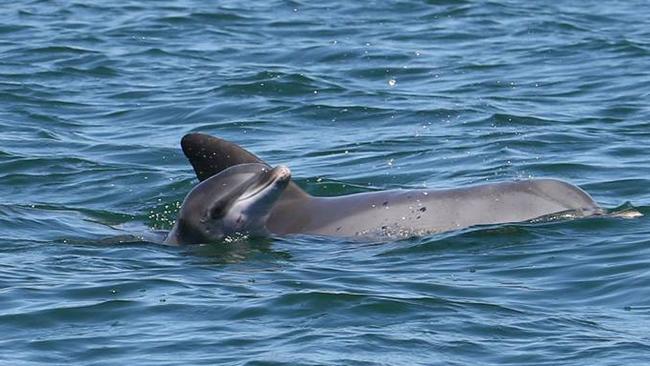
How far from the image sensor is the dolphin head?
42.3 feet

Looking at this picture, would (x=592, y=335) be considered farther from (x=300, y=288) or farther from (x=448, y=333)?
(x=300, y=288)

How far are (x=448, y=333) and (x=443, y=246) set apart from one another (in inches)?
97.2

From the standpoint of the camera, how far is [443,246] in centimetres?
1273

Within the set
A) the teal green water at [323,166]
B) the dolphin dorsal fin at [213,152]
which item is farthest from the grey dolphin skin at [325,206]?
the teal green water at [323,166]

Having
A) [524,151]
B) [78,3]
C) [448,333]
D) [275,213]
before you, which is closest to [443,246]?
[275,213]

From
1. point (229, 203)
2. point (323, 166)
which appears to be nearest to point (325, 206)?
point (229, 203)

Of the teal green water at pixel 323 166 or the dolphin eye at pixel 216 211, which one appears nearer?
the teal green water at pixel 323 166

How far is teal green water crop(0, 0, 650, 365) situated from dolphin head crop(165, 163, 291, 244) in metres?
0.15

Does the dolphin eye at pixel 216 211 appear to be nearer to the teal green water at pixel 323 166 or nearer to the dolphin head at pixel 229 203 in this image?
the dolphin head at pixel 229 203

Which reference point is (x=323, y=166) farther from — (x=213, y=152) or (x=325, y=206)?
(x=213, y=152)

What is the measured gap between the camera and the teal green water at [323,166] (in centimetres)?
1039

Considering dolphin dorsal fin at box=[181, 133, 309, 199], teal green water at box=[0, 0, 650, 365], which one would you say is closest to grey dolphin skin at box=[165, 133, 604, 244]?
dolphin dorsal fin at box=[181, 133, 309, 199]

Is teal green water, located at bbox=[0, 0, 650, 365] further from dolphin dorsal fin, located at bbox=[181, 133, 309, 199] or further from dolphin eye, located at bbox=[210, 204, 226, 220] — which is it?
dolphin dorsal fin, located at bbox=[181, 133, 309, 199]

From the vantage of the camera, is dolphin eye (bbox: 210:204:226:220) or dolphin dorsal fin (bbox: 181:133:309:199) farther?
dolphin dorsal fin (bbox: 181:133:309:199)
